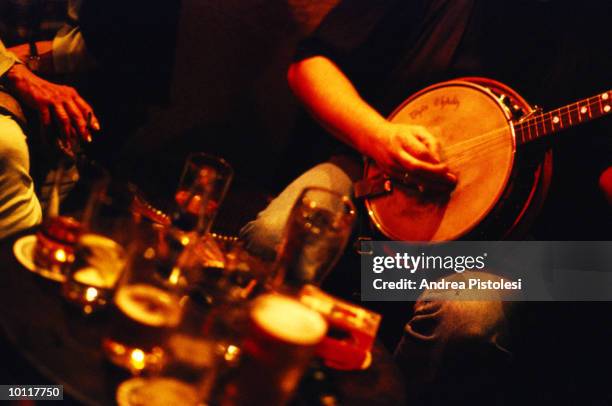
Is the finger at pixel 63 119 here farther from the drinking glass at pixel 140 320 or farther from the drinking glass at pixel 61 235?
the drinking glass at pixel 140 320

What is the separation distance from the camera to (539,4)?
68.0 inches

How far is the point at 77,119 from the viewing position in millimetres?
1539

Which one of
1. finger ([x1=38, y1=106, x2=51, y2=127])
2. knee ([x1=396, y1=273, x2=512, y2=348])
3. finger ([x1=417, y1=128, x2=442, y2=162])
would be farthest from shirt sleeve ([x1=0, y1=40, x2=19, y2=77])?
knee ([x1=396, y1=273, x2=512, y2=348])

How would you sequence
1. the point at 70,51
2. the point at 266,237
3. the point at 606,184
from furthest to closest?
the point at 70,51 < the point at 266,237 < the point at 606,184

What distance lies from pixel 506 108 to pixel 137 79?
1.32 metres

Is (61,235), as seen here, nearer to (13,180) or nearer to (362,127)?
(13,180)

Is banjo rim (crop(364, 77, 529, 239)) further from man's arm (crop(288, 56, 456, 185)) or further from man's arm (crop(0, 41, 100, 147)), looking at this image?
man's arm (crop(0, 41, 100, 147))

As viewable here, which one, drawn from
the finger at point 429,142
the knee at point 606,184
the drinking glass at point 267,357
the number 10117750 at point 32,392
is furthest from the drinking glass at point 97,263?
the knee at point 606,184

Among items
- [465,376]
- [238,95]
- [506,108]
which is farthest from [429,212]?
[238,95]

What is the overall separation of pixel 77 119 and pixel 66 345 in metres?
0.96

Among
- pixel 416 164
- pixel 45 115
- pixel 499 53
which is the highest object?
pixel 499 53

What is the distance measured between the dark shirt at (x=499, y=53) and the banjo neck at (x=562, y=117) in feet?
0.78
